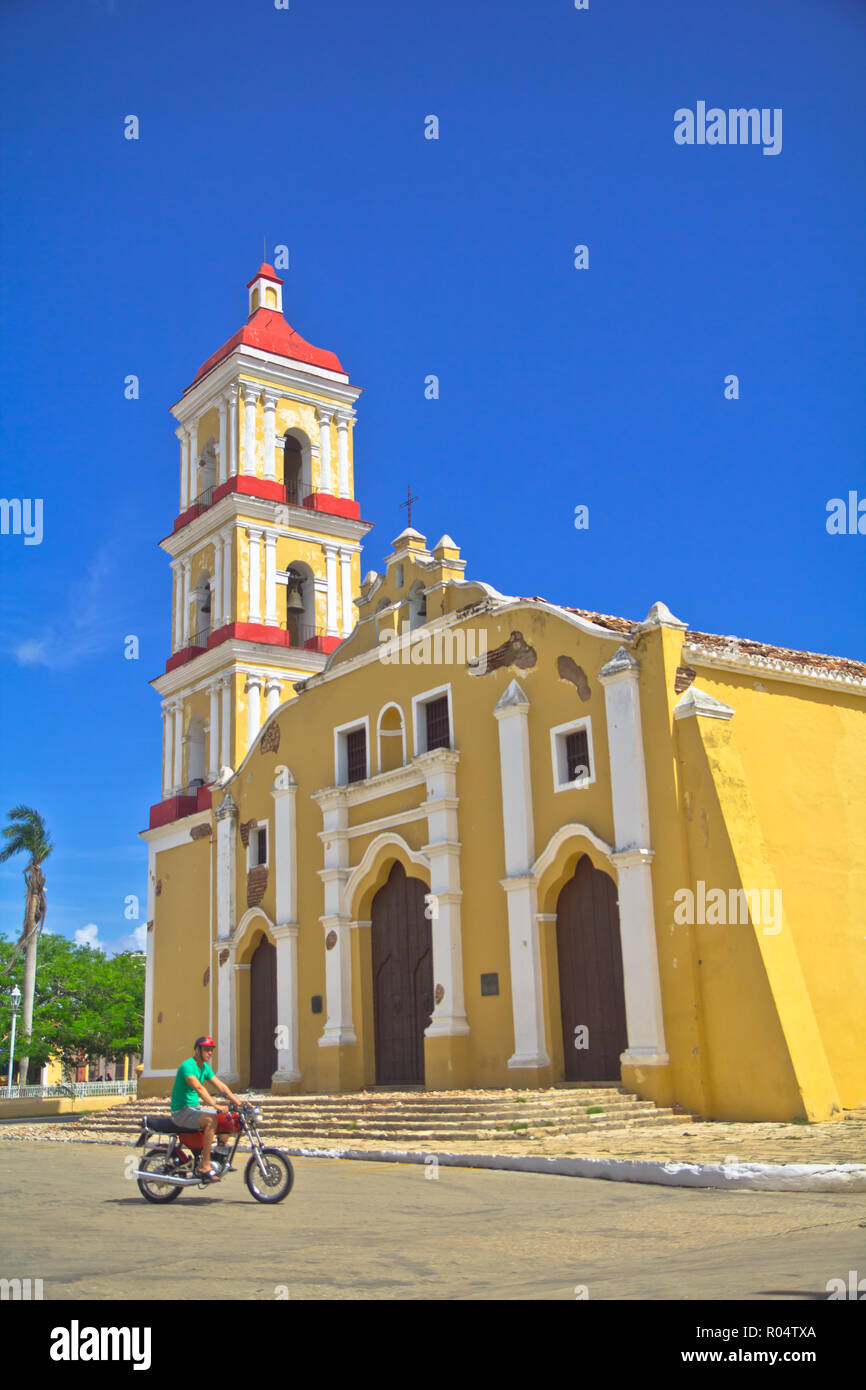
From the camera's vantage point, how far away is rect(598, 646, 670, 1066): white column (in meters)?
15.3

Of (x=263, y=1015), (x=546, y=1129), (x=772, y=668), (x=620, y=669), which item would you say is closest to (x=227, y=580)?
(x=263, y=1015)

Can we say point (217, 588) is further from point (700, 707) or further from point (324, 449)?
point (700, 707)

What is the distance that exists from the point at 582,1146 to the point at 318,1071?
Answer: 9.46 m

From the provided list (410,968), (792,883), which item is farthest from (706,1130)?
(410,968)

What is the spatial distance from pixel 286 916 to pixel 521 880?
6.48 meters

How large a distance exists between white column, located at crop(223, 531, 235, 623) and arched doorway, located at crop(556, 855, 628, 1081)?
15.2 meters

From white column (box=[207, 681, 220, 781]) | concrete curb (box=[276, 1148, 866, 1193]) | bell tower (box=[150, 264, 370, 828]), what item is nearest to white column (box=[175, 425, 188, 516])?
bell tower (box=[150, 264, 370, 828])

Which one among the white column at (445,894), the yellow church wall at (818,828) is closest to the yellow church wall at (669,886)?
the yellow church wall at (818,828)

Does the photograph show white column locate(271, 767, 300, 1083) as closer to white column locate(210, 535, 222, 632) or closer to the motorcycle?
white column locate(210, 535, 222, 632)

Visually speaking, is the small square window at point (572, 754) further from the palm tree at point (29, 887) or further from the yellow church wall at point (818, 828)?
the palm tree at point (29, 887)

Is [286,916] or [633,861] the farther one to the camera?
[286,916]

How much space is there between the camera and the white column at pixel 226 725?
96.4 feet

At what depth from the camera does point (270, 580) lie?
101ft

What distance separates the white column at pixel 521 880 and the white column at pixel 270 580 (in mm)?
13215
